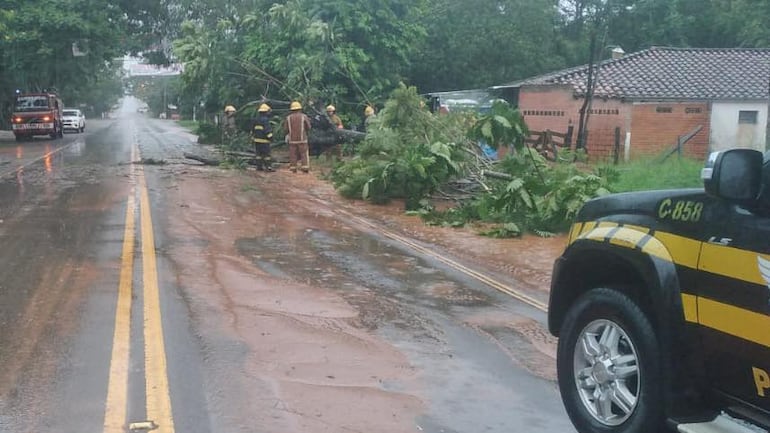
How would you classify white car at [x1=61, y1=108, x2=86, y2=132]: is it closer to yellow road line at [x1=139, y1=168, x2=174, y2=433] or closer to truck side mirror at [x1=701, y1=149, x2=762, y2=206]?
yellow road line at [x1=139, y1=168, x2=174, y2=433]

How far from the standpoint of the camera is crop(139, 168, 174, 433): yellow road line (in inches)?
192

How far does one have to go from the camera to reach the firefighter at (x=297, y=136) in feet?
74.4

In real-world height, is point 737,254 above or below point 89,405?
above

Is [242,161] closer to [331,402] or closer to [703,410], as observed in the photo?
[331,402]

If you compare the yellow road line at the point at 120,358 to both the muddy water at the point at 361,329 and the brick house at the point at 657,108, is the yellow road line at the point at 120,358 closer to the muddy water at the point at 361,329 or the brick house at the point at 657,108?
the muddy water at the point at 361,329

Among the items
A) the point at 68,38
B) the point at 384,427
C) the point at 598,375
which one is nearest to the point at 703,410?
the point at 598,375

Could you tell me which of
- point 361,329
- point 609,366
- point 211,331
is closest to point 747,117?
point 361,329

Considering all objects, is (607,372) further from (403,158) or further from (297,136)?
(297,136)

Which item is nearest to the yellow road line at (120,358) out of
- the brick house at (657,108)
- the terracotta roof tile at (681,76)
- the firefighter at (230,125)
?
the firefighter at (230,125)

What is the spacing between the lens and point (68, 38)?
113 feet

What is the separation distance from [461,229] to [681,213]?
9391 mm

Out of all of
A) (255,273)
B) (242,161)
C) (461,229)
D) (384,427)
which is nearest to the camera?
(384,427)

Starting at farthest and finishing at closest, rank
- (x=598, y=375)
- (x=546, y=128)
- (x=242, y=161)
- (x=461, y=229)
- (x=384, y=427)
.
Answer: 1. (x=546, y=128)
2. (x=242, y=161)
3. (x=461, y=229)
4. (x=384, y=427)
5. (x=598, y=375)

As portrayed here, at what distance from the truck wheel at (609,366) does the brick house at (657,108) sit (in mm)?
25032
